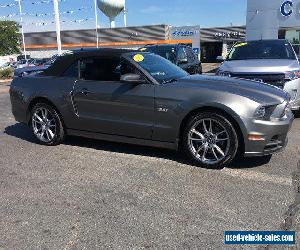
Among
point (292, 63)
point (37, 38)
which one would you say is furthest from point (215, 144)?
point (37, 38)

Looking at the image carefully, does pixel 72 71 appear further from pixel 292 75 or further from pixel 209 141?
pixel 292 75

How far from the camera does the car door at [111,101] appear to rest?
5.26m

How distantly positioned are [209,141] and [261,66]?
3509mm

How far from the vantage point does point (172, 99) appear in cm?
504

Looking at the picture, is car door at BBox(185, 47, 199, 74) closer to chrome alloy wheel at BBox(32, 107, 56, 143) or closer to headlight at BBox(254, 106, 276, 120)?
chrome alloy wheel at BBox(32, 107, 56, 143)

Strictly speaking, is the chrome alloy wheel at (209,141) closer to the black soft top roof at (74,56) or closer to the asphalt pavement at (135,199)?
the asphalt pavement at (135,199)

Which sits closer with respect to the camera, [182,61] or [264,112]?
[264,112]

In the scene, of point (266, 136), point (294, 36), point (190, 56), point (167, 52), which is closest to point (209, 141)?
point (266, 136)

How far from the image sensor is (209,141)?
4.95 metres

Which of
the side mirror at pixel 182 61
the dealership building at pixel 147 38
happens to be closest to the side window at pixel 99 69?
the side mirror at pixel 182 61

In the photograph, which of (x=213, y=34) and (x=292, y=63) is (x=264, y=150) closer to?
(x=292, y=63)

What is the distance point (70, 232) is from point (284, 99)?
323 centimetres

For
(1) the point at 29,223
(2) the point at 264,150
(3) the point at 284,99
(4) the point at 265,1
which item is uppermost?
(4) the point at 265,1

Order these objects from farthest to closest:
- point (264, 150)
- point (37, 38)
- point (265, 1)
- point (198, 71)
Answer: point (37, 38) → point (265, 1) → point (198, 71) → point (264, 150)
